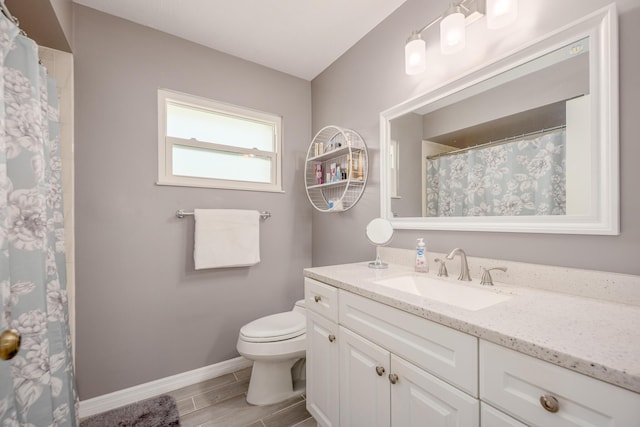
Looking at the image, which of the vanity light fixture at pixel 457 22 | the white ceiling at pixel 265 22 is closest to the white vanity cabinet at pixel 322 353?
the vanity light fixture at pixel 457 22

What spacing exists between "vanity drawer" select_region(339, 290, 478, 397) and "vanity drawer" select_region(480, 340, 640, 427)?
4 centimetres

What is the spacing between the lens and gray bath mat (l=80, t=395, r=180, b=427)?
4.88 feet

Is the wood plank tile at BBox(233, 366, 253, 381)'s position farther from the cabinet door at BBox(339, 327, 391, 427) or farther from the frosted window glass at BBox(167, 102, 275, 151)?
the frosted window glass at BBox(167, 102, 275, 151)

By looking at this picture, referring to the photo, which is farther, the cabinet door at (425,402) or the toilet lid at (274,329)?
the toilet lid at (274,329)

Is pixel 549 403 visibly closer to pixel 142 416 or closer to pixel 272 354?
pixel 272 354

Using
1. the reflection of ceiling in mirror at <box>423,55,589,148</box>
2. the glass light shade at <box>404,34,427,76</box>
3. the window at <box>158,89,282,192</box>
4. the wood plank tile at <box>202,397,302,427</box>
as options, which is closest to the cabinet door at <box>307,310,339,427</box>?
the wood plank tile at <box>202,397,302,427</box>

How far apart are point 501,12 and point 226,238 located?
1.94 metres

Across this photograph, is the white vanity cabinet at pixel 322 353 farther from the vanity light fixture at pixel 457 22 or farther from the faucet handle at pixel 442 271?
the vanity light fixture at pixel 457 22

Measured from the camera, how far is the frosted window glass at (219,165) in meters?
1.93

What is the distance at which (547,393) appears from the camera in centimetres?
57

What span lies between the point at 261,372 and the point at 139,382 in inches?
32.0

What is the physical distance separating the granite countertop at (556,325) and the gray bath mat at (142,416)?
1429 mm

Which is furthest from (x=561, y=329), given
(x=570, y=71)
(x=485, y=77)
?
(x=485, y=77)

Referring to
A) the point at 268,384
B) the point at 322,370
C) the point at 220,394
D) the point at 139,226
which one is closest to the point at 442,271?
the point at 322,370
